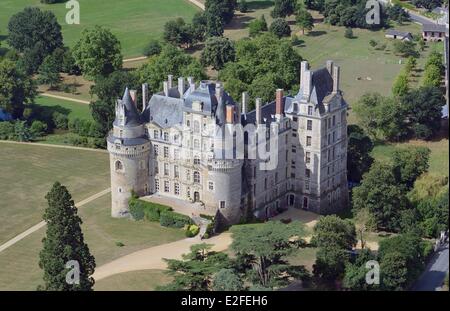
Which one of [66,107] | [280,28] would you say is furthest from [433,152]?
[280,28]

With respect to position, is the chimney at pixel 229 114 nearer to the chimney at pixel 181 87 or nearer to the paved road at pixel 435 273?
the chimney at pixel 181 87

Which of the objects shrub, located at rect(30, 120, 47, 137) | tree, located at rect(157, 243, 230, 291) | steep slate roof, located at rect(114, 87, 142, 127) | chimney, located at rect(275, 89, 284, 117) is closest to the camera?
tree, located at rect(157, 243, 230, 291)

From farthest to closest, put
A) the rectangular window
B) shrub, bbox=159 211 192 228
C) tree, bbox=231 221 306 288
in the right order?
the rectangular window, shrub, bbox=159 211 192 228, tree, bbox=231 221 306 288

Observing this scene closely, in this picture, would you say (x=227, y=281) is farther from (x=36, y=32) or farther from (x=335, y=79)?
(x=36, y=32)

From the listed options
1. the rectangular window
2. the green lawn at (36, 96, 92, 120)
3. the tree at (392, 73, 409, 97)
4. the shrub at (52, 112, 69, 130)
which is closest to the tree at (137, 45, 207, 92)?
the green lawn at (36, 96, 92, 120)

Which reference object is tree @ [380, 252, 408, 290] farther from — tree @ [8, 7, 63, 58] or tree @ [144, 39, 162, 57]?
tree @ [8, 7, 63, 58]

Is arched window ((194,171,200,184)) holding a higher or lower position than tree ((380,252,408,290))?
higher
